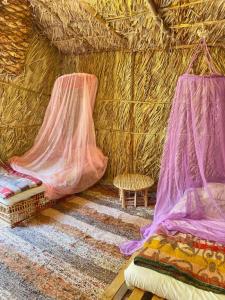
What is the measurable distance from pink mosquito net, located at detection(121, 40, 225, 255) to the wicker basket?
112 centimetres

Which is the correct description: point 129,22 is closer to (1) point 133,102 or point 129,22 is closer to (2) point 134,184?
(1) point 133,102

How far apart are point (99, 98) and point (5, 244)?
87.4 inches

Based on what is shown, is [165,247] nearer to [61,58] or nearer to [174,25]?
[174,25]

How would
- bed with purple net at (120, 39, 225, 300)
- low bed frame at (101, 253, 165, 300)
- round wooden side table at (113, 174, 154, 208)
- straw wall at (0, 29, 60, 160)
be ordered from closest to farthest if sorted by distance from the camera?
low bed frame at (101, 253, 165, 300)
bed with purple net at (120, 39, 225, 300)
round wooden side table at (113, 174, 154, 208)
straw wall at (0, 29, 60, 160)

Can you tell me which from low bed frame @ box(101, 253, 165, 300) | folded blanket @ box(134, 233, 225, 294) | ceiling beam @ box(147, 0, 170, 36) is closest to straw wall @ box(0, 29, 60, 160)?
ceiling beam @ box(147, 0, 170, 36)

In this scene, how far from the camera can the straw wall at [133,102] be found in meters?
3.11

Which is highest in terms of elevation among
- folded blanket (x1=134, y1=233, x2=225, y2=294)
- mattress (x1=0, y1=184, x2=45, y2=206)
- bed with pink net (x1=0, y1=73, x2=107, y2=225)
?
bed with pink net (x1=0, y1=73, x2=107, y2=225)

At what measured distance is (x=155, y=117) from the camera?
10.6 ft

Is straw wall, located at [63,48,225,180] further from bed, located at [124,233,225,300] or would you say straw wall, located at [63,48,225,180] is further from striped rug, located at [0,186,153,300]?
bed, located at [124,233,225,300]

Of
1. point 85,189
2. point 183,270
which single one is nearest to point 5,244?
point 85,189

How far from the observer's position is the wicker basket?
102 inches

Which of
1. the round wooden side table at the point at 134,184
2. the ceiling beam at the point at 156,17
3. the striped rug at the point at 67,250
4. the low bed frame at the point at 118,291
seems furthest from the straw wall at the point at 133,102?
the low bed frame at the point at 118,291

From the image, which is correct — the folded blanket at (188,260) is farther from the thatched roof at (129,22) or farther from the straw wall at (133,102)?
the thatched roof at (129,22)

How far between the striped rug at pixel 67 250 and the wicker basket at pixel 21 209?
0.08m
